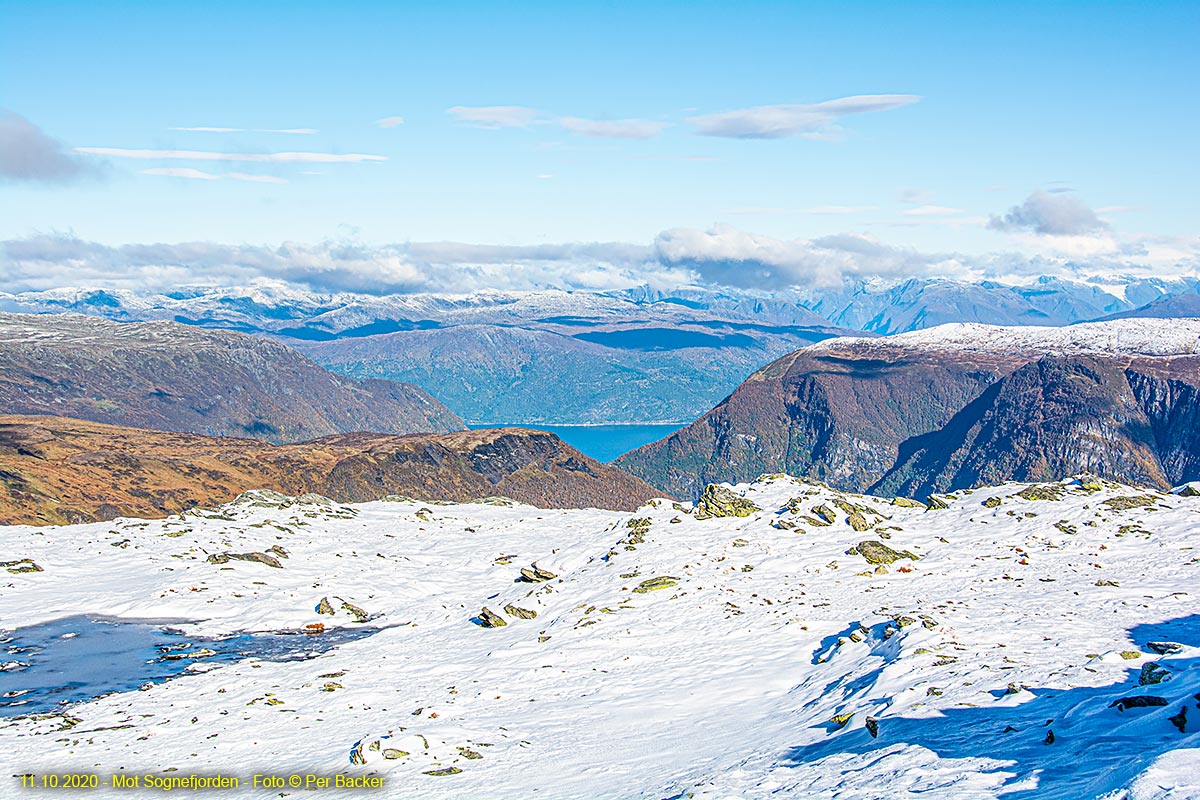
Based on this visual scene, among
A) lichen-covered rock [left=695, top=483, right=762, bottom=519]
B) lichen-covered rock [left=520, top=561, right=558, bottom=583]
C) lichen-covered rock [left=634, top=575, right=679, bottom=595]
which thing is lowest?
lichen-covered rock [left=520, top=561, right=558, bottom=583]

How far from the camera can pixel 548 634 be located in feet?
142

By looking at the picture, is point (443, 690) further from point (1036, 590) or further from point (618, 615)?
point (1036, 590)

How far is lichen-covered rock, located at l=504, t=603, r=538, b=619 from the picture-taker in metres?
48.6

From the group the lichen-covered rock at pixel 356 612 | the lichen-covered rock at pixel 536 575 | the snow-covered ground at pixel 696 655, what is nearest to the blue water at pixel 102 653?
the snow-covered ground at pixel 696 655

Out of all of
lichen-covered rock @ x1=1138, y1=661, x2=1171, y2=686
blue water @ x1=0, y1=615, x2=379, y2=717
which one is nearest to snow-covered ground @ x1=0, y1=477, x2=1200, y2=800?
lichen-covered rock @ x1=1138, y1=661, x2=1171, y2=686

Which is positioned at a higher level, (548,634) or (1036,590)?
(1036,590)

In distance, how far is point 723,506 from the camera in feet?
215

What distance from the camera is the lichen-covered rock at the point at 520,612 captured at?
48.6 metres

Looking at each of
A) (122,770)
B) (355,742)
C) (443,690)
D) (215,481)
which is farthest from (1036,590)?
(215,481)

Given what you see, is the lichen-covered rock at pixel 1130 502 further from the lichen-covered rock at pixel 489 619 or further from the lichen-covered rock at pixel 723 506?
the lichen-covered rock at pixel 489 619

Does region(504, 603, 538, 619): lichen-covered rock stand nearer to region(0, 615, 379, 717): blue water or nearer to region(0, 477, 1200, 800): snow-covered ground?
region(0, 477, 1200, 800): snow-covered ground

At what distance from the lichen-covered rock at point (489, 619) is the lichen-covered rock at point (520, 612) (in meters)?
0.90

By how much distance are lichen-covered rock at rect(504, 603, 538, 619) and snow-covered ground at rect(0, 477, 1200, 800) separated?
23.6 inches

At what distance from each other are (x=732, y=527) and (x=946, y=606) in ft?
76.4
